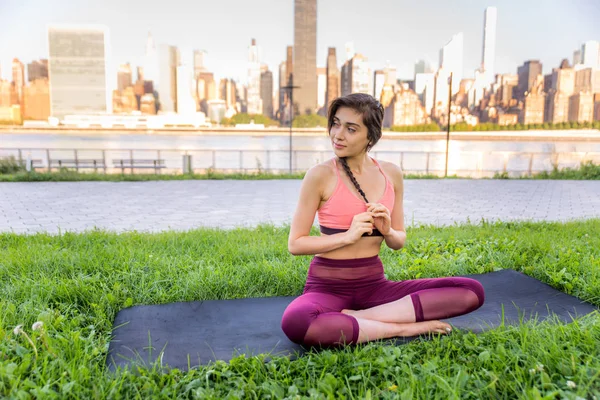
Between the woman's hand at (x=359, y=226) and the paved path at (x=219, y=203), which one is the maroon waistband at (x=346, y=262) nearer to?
the woman's hand at (x=359, y=226)

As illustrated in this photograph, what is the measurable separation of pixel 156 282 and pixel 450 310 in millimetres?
1893

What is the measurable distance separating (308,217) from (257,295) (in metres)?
1.06

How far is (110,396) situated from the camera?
187cm

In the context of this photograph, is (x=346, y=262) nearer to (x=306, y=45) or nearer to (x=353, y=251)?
(x=353, y=251)

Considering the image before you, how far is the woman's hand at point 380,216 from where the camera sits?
2328 millimetres

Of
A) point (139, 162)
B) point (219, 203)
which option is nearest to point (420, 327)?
point (219, 203)

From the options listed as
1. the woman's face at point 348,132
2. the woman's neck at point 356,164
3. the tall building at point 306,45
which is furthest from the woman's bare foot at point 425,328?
the tall building at point 306,45

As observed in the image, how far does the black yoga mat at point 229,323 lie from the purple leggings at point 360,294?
6.9 inches

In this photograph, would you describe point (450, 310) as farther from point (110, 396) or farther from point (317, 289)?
point (110, 396)

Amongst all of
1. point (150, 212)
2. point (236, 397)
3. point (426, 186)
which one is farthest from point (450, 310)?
point (426, 186)

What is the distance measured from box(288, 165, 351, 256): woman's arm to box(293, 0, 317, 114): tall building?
24878 mm

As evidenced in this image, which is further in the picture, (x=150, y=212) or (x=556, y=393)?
(x=150, y=212)

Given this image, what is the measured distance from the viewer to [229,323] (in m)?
2.71

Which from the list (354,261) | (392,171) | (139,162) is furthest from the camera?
(139,162)
